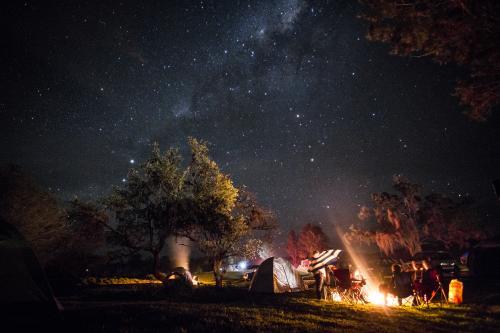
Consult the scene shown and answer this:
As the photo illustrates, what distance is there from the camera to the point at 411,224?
37.8 m

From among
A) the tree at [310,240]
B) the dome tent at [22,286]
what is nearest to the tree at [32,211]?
the dome tent at [22,286]

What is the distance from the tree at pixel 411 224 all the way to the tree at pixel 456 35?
29916 millimetres

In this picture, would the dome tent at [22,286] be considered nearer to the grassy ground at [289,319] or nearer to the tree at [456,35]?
the grassy ground at [289,319]

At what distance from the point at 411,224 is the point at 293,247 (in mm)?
44729

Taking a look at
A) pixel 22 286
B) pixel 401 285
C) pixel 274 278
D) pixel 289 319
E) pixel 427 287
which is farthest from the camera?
pixel 274 278

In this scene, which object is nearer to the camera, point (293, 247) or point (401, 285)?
point (401, 285)

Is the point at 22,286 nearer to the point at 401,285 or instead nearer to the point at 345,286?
the point at 345,286

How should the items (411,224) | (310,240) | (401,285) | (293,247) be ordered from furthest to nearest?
(293,247), (310,240), (411,224), (401,285)

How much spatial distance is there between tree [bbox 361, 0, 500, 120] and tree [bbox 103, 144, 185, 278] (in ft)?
49.2

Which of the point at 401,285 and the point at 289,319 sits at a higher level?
the point at 401,285

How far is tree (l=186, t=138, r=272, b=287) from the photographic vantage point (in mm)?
20844

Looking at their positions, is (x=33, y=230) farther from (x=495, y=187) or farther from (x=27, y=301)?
(x=495, y=187)

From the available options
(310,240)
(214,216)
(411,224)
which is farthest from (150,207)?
(310,240)

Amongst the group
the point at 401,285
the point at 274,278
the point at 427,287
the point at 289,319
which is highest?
the point at 274,278
